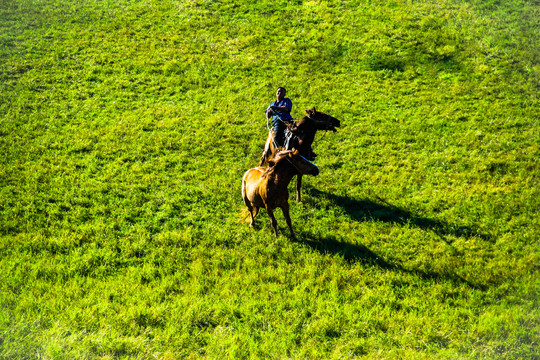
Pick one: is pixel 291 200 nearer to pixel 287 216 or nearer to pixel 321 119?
pixel 287 216

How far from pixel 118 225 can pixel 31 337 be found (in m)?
6.07

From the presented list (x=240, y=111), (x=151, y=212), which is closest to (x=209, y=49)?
(x=240, y=111)

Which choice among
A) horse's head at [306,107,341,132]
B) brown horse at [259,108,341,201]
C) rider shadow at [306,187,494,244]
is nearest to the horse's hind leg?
brown horse at [259,108,341,201]

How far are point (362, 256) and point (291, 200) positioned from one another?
4218 mm

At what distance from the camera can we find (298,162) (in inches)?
378

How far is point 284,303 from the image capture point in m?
8.50

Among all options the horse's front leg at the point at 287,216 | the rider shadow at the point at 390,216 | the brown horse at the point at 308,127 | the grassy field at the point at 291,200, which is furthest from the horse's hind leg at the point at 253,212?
the rider shadow at the point at 390,216

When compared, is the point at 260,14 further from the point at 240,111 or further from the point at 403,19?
the point at 240,111

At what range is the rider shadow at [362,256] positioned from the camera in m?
9.45

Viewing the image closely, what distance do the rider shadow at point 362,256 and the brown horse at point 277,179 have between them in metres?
0.83

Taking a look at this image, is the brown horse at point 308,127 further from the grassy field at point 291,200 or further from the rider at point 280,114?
the grassy field at point 291,200

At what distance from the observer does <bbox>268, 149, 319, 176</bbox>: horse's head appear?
9384 millimetres

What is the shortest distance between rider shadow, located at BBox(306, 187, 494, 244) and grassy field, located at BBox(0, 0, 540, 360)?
0.11 meters

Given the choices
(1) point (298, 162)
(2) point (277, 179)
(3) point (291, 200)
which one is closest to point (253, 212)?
(2) point (277, 179)
